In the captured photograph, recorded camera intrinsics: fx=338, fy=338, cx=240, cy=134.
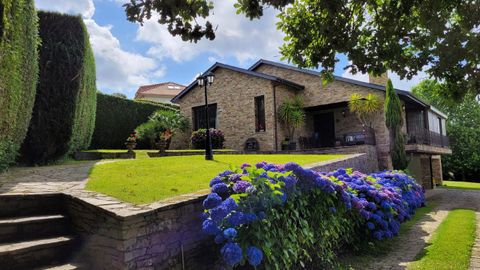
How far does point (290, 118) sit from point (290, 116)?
0.34 feet

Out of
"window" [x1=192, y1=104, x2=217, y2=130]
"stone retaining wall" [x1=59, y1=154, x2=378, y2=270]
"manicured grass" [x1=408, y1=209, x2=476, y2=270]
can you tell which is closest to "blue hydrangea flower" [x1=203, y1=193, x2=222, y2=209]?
"stone retaining wall" [x1=59, y1=154, x2=378, y2=270]

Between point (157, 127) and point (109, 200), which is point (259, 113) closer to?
point (157, 127)

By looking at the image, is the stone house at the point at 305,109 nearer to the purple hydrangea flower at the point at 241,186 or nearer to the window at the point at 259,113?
the window at the point at 259,113

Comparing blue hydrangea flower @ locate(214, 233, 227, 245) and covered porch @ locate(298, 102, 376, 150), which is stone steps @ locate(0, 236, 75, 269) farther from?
covered porch @ locate(298, 102, 376, 150)

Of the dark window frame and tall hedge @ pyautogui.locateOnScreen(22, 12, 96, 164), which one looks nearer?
tall hedge @ pyautogui.locateOnScreen(22, 12, 96, 164)

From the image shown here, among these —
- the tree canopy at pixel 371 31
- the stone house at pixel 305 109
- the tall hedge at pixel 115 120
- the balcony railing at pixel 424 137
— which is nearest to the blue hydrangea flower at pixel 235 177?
the tree canopy at pixel 371 31

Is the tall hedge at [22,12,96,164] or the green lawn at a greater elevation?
the tall hedge at [22,12,96,164]

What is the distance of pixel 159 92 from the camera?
145 feet

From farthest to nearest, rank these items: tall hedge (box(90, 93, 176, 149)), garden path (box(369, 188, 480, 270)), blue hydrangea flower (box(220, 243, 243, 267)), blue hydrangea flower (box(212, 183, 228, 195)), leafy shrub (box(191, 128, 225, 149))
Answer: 1. tall hedge (box(90, 93, 176, 149))
2. leafy shrub (box(191, 128, 225, 149))
3. garden path (box(369, 188, 480, 270))
4. blue hydrangea flower (box(212, 183, 228, 195))
5. blue hydrangea flower (box(220, 243, 243, 267))

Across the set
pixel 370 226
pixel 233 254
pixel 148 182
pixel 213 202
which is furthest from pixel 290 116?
pixel 233 254

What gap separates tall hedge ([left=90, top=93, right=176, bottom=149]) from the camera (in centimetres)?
1802

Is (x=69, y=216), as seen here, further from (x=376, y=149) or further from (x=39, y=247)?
(x=376, y=149)

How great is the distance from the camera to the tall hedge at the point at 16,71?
19.9 feet

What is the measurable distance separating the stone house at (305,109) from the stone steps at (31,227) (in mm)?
12675
